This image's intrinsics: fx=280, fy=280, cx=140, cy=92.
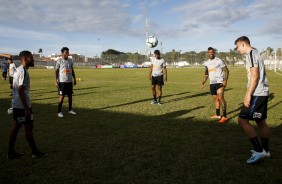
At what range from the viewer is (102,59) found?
11100cm

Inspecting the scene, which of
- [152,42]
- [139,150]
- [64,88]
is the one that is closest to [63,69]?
[64,88]

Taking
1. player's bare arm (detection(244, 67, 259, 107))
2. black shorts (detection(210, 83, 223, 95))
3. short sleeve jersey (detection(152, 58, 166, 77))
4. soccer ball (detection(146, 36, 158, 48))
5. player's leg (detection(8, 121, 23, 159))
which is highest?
soccer ball (detection(146, 36, 158, 48))

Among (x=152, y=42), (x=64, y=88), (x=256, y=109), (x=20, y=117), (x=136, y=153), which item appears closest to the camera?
(x=256, y=109)

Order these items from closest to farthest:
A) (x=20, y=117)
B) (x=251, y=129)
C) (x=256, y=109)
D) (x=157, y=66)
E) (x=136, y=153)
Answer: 1. (x=256, y=109)
2. (x=251, y=129)
3. (x=20, y=117)
4. (x=136, y=153)
5. (x=157, y=66)

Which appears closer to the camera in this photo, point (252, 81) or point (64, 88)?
point (252, 81)

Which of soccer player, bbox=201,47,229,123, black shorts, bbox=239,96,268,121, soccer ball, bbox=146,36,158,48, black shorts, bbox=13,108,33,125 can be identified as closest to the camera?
black shorts, bbox=239,96,268,121

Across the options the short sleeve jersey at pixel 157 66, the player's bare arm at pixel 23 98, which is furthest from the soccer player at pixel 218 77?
the player's bare arm at pixel 23 98

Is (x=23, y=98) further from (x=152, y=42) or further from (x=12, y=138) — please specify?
(x=152, y=42)

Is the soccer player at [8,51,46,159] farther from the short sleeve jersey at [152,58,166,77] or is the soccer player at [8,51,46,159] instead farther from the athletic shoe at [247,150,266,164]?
the short sleeve jersey at [152,58,166,77]

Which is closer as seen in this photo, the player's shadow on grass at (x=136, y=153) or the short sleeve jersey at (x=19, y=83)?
the player's shadow on grass at (x=136, y=153)

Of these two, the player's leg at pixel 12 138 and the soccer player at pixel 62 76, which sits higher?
the soccer player at pixel 62 76

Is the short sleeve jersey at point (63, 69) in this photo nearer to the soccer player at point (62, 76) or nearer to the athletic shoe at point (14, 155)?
the soccer player at point (62, 76)

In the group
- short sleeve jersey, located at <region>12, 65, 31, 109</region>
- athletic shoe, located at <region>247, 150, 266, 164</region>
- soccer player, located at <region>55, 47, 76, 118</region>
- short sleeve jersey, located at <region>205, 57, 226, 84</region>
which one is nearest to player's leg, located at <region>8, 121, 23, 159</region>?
short sleeve jersey, located at <region>12, 65, 31, 109</region>

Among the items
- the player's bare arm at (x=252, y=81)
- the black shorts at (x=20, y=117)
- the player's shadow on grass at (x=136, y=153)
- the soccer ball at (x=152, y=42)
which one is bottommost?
the player's shadow on grass at (x=136, y=153)
